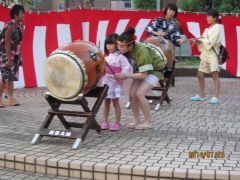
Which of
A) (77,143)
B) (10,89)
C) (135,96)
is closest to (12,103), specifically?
(10,89)

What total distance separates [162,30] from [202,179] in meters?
5.18

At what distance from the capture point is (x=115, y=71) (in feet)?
21.7

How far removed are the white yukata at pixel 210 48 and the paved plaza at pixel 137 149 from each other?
128cm

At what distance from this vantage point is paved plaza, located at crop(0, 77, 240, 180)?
487 centimetres

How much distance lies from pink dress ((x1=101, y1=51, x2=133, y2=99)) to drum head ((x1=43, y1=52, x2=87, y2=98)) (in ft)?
2.84

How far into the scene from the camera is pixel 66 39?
11.3 metres

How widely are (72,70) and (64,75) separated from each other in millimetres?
139

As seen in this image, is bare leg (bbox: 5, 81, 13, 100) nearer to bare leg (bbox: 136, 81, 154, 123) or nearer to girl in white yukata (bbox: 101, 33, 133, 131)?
girl in white yukata (bbox: 101, 33, 133, 131)

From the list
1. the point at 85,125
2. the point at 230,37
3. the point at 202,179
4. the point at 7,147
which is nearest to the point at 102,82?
the point at 85,125

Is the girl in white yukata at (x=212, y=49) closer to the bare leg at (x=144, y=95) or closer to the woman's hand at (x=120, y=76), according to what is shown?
the bare leg at (x=144, y=95)

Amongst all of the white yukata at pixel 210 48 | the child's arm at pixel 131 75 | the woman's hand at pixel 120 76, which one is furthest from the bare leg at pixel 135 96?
the white yukata at pixel 210 48


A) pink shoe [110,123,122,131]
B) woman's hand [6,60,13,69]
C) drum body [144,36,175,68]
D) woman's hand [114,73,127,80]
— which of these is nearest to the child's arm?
woman's hand [114,73,127,80]

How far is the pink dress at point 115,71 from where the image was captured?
256 inches

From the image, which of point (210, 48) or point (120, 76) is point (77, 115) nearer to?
point (120, 76)
